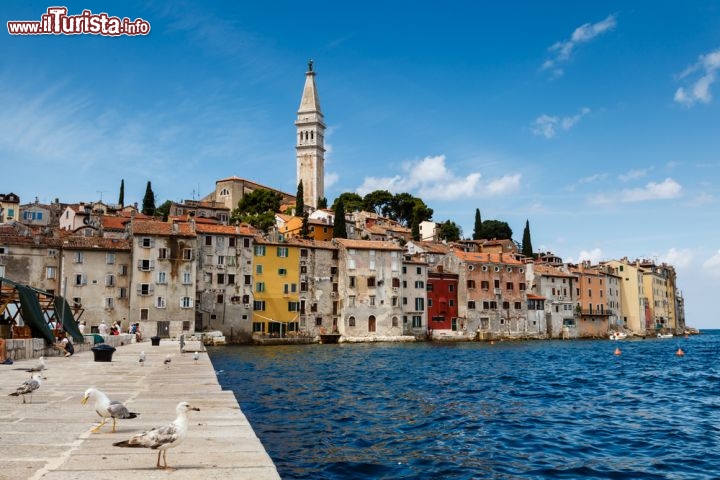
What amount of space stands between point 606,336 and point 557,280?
609 inches

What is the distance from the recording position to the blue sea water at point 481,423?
41.9 ft

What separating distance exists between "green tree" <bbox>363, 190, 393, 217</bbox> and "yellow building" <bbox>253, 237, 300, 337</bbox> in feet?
169

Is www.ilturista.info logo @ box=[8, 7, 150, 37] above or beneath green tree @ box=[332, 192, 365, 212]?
beneath

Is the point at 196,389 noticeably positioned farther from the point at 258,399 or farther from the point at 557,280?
the point at 557,280

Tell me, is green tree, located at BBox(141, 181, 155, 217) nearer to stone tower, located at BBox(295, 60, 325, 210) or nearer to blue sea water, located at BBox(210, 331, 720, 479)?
stone tower, located at BBox(295, 60, 325, 210)

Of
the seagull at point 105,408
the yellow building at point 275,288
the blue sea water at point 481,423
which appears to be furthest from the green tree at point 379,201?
the seagull at point 105,408

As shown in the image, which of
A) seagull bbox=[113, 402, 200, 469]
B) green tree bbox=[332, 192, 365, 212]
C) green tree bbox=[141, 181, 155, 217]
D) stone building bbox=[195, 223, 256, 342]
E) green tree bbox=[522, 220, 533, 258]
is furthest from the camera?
green tree bbox=[332, 192, 365, 212]

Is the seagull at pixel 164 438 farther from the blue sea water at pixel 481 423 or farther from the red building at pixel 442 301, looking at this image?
the red building at pixel 442 301

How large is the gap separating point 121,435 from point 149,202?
292 ft

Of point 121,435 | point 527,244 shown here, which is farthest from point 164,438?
point 527,244

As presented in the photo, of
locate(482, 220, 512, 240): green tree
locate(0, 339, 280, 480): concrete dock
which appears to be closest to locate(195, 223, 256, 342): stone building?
→ locate(0, 339, 280, 480): concrete dock

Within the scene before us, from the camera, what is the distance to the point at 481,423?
17.9 metres

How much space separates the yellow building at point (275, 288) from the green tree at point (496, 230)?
6009cm

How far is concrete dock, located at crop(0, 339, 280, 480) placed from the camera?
266 inches
